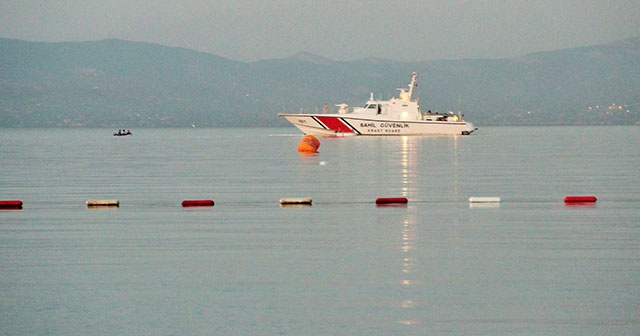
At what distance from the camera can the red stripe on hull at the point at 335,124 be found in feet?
430

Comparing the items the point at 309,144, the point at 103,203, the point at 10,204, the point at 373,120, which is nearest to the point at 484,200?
the point at 103,203

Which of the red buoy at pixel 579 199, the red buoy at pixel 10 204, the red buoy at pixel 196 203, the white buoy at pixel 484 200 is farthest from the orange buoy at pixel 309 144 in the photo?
the red buoy at pixel 10 204

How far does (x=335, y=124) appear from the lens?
432 ft

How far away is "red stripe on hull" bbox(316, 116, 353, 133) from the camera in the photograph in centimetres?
13109

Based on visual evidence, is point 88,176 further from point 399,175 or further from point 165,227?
point 165,227

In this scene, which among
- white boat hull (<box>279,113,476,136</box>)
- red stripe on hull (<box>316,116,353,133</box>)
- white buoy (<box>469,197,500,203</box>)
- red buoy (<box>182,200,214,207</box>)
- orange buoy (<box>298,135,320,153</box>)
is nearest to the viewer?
red buoy (<box>182,200,214,207</box>)

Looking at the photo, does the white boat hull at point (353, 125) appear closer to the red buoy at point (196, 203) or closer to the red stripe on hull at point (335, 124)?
the red stripe on hull at point (335, 124)

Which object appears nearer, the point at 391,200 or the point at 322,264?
the point at 322,264

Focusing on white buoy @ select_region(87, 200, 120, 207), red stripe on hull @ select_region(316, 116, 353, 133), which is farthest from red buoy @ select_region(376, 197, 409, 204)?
red stripe on hull @ select_region(316, 116, 353, 133)

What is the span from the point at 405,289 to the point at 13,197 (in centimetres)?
2139

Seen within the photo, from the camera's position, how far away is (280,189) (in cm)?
3562

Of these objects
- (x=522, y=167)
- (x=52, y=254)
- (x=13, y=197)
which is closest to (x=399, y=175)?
(x=522, y=167)

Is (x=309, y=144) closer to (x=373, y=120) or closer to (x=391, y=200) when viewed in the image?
(x=391, y=200)

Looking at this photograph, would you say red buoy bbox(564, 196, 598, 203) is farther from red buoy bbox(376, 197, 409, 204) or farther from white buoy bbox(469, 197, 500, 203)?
red buoy bbox(376, 197, 409, 204)
